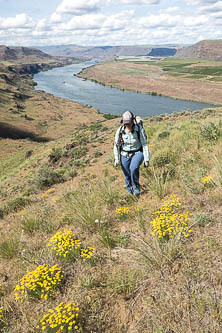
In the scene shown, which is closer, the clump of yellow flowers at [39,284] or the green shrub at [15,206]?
the clump of yellow flowers at [39,284]

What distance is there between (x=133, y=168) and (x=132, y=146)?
17.3 inches

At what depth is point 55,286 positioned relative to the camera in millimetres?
2404

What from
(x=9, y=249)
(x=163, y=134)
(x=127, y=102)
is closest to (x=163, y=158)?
(x=9, y=249)

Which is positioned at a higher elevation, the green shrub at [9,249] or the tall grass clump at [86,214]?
the tall grass clump at [86,214]

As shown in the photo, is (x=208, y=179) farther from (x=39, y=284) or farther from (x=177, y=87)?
(x=177, y=87)

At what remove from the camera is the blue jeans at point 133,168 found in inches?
173

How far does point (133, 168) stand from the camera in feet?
14.4

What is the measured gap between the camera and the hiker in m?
4.22

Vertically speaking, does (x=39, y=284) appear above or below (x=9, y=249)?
above

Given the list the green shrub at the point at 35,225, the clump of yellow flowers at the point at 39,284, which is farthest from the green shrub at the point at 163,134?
the clump of yellow flowers at the point at 39,284

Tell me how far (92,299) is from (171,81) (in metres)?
108

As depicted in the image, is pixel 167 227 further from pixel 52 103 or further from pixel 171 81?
pixel 171 81

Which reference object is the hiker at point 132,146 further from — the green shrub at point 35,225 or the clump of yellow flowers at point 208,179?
the green shrub at point 35,225

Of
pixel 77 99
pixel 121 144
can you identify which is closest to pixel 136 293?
pixel 121 144
